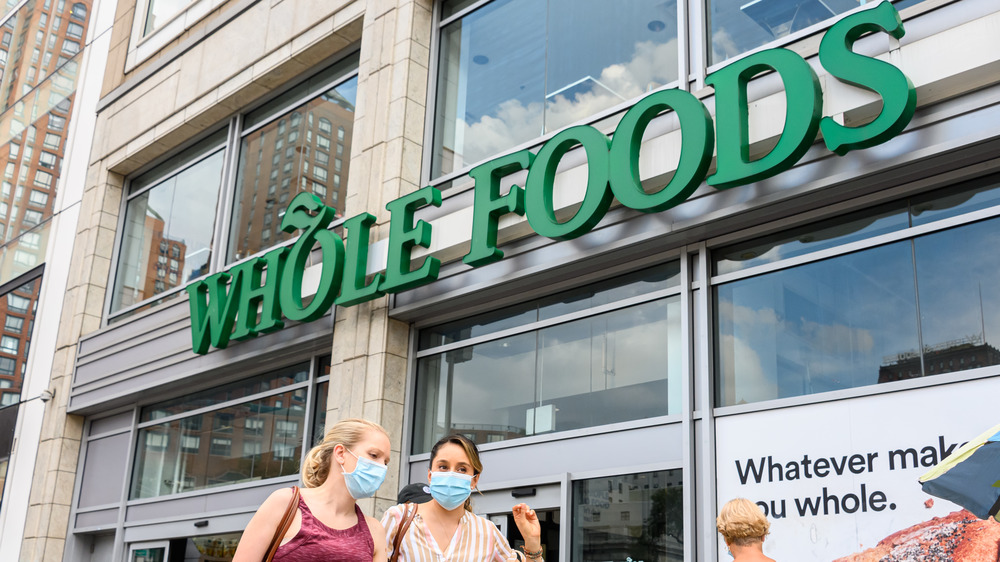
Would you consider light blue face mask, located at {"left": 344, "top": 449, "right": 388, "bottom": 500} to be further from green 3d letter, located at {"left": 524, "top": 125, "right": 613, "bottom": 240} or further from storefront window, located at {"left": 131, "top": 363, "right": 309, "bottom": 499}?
storefront window, located at {"left": 131, "top": 363, "right": 309, "bottom": 499}

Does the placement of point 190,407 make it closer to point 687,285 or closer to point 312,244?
point 312,244

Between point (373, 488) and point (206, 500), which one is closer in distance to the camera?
point (373, 488)

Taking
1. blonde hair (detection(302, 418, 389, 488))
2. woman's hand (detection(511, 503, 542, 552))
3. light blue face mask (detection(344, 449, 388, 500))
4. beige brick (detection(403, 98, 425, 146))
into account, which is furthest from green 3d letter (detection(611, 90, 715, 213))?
light blue face mask (detection(344, 449, 388, 500))

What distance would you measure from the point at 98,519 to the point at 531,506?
825cm

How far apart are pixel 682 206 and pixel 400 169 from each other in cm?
378

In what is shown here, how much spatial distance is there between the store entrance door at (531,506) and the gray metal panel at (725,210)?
1865 mm

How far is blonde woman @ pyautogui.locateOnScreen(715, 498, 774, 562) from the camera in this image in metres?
4.80

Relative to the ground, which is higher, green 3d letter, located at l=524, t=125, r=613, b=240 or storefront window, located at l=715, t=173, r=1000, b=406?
green 3d letter, located at l=524, t=125, r=613, b=240

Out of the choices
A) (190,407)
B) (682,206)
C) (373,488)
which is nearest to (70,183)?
(190,407)

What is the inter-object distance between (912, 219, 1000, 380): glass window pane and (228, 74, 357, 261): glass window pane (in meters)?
7.14

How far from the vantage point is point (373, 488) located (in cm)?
407

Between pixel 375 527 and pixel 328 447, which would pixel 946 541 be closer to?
pixel 375 527

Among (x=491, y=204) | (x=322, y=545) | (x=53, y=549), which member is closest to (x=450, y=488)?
(x=322, y=545)

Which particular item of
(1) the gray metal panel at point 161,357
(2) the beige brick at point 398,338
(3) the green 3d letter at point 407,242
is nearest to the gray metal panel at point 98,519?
(1) the gray metal panel at point 161,357
